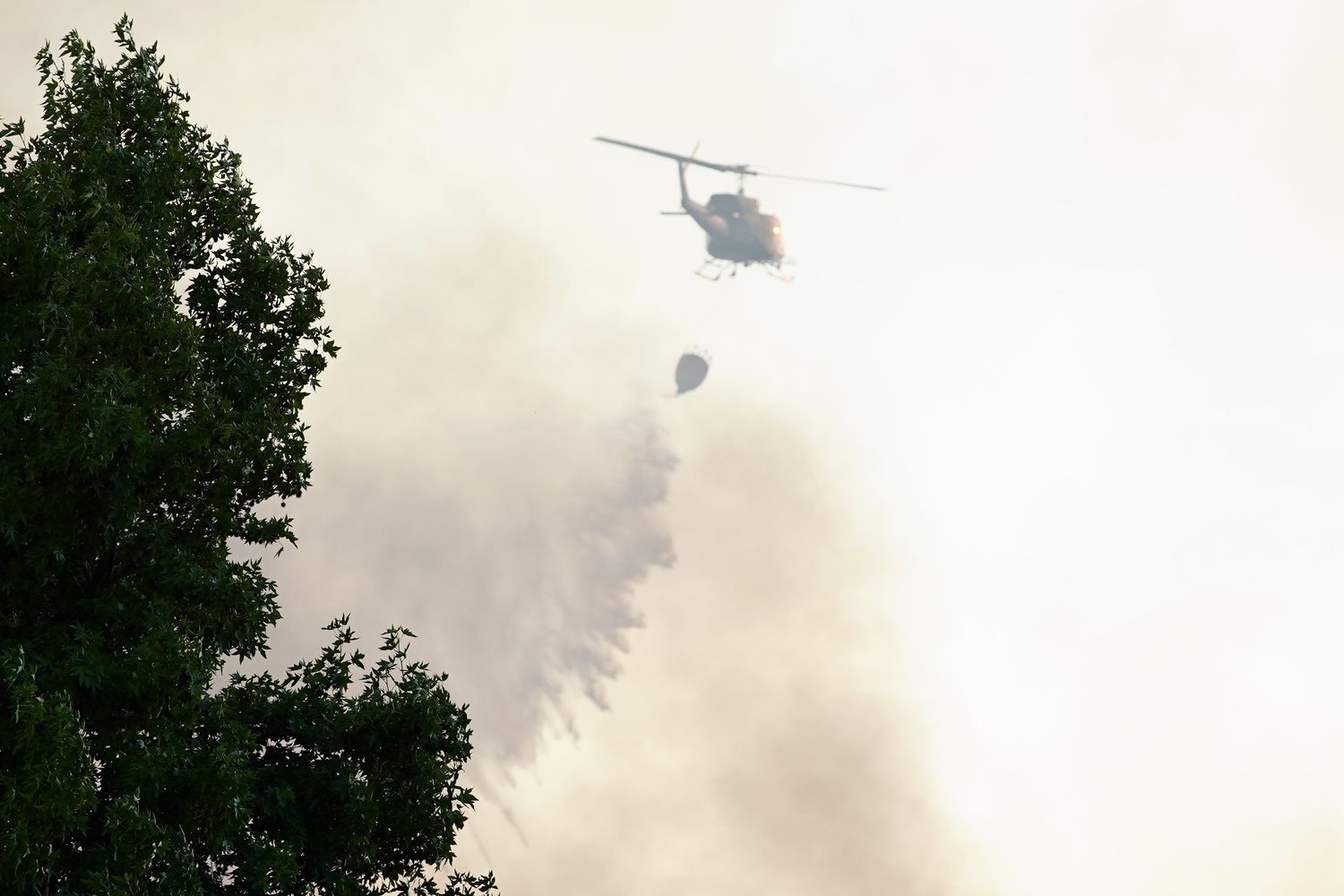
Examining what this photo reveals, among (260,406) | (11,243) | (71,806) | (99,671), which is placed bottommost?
(71,806)

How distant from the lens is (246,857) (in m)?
25.0

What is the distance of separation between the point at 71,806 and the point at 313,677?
291 inches

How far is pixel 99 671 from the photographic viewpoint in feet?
73.6

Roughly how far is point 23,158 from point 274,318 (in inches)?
205

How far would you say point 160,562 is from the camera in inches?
957

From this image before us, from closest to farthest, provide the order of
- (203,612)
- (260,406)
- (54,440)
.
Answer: (54,440) < (203,612) < (260,406)

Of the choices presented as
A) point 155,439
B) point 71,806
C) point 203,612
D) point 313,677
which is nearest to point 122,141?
point 155,439

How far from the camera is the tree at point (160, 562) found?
22203 mm

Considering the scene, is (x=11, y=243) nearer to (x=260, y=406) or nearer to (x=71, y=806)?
(x=260, y=406)

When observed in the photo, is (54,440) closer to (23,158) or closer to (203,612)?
(203,612)

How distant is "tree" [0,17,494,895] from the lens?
72.8 feet

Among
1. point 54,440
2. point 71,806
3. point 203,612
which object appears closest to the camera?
point 71,806

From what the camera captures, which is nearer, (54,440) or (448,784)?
(54,440)

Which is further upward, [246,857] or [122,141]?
[122,141]
